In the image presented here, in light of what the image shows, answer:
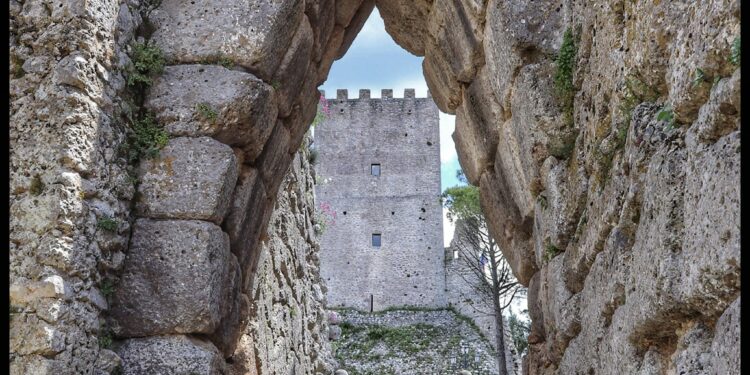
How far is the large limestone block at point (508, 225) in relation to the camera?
505cm

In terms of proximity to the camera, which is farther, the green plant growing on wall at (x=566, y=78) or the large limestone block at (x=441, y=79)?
the large limestone block at (x=441, y=79)

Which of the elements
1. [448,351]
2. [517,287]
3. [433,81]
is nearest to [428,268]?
[448,351]

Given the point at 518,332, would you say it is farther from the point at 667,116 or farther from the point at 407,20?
the point at 667,116

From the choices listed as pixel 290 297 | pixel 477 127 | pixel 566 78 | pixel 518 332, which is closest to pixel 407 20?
pixel 477 127

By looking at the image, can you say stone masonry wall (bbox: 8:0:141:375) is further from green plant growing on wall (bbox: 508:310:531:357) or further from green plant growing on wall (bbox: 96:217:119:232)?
green plant growing on wall (bbox: 508:310:531:357)

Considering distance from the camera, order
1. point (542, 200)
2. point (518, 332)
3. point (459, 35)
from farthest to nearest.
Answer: point (518, 332) → point (459, 35) → point (542, 200)

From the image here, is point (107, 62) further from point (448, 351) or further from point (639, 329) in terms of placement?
point (448, 351)

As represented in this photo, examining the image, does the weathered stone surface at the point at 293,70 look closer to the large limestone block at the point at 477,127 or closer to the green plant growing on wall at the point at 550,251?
the large limestone block at the point at 477,127

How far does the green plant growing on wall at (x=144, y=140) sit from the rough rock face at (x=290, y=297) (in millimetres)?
1614

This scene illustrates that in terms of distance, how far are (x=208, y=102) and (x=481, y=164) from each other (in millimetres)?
1965

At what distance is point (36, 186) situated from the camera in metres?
3.60

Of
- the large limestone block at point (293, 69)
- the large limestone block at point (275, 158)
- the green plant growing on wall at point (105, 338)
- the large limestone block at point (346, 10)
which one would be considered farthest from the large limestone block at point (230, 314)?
the large limestone block at point (346, 10)

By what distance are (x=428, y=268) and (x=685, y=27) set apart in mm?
28400

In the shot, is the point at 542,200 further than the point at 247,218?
No
